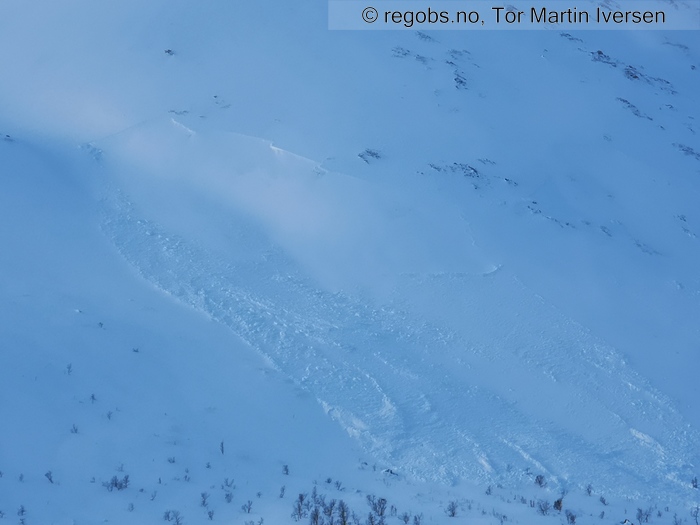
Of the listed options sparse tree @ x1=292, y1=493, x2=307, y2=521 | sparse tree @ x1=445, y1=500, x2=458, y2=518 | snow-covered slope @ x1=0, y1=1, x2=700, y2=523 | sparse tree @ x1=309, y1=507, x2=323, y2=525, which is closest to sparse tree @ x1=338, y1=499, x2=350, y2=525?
sparse tree @ x1=309, y1=507, x2=323, y2=525

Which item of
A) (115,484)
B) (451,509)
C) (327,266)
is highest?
(115,484)

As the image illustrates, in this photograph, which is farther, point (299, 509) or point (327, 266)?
point (327, 266)

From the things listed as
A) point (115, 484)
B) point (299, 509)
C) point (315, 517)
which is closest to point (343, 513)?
point (315, 517)

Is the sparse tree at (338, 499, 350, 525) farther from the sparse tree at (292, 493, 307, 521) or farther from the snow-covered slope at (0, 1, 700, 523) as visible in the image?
the snow-covered slope at (0, 1, 700, 523)

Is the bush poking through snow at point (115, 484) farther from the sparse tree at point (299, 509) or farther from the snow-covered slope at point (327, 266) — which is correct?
the sparse tree at point (299, 509)

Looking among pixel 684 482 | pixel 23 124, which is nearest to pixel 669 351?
pixel 684 482

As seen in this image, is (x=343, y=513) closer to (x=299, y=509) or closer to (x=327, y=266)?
(x=299, y=509)

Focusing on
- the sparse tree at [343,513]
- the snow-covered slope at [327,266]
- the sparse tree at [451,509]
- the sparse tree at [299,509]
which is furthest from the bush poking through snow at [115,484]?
the sparse tree at [451,509]

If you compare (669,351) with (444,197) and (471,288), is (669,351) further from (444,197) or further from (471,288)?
(444,197)
